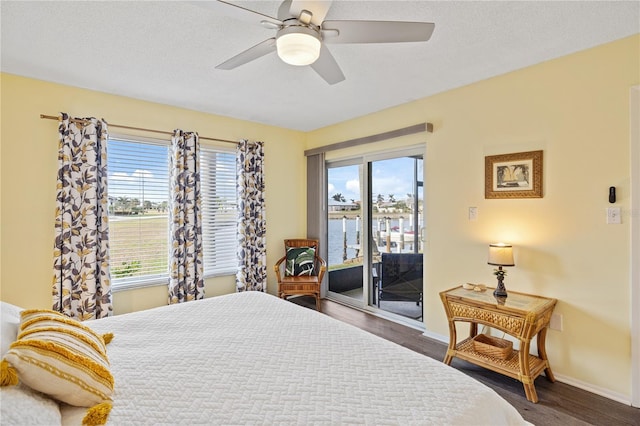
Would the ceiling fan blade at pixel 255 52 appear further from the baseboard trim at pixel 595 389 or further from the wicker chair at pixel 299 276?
the baseboard trim at pixel 595 389

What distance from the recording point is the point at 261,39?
2264mm

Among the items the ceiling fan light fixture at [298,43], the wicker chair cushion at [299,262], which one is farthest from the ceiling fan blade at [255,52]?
the wicker chair cushion at [299,262]

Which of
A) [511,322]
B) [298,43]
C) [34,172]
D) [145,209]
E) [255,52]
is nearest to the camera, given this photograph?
[298,43]

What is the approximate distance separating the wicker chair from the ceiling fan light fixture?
114 inches

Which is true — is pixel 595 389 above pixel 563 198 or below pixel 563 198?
below

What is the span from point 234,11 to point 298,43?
0.33 metres

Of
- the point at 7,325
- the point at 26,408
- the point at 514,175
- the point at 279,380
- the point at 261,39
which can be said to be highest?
the point at 261,39

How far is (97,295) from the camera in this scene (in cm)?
311

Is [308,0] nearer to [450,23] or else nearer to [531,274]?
[450,23]

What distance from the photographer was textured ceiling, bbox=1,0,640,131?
1910mm

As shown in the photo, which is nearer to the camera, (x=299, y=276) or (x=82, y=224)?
(x=82, y=224)

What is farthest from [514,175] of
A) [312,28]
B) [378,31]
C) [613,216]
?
[312,28]

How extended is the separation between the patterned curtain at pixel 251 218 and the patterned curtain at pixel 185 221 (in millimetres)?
572

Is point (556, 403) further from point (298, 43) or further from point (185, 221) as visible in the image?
point (185, 221)
